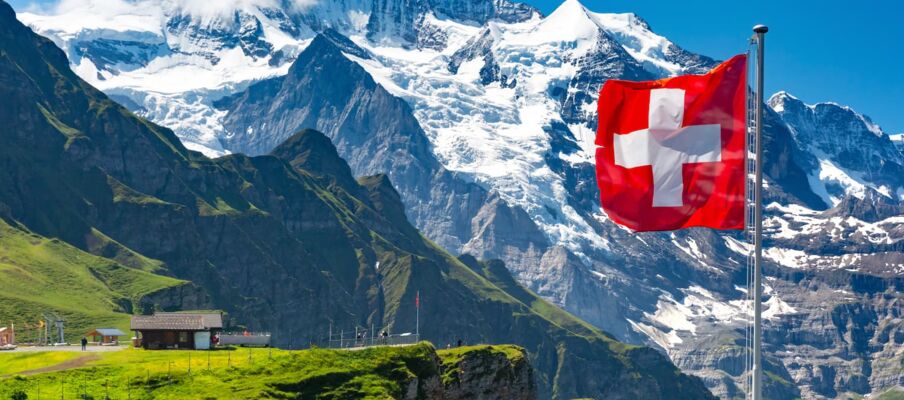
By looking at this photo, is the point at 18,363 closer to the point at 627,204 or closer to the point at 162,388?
the point at 162,388

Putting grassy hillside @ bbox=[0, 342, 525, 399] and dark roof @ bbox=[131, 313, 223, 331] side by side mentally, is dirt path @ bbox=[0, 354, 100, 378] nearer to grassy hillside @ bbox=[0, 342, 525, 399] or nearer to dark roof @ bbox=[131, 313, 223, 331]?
grassy hillside @ bbox=[0, 342, 525, 399]

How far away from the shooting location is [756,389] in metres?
52.3

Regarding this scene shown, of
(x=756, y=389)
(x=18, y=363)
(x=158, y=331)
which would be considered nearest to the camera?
(x=756, y=389)

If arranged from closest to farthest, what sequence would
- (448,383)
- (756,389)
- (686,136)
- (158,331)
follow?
(756,389)
(686,136)
(448,383)
(158,331)

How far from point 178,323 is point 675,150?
373 feet

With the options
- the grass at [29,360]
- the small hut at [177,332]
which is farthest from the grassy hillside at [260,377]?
the small hut at [177,332]

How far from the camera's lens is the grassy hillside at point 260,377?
112m

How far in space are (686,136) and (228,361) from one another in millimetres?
85694

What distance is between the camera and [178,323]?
161 m

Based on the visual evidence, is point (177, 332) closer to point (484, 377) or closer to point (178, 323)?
point (178, 323)

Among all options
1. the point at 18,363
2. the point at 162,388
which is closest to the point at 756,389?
the point at 162,388

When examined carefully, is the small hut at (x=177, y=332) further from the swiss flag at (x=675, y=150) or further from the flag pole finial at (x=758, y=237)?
the flag pole finial at (x=758, y=237)

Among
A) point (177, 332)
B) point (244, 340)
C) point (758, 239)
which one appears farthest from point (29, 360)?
point (758, 239)

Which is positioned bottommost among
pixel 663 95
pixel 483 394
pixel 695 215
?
pixel 483 394
